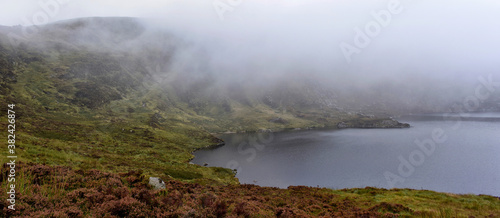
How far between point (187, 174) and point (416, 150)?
127482 millimetres

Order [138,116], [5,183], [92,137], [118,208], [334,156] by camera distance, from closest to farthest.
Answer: [118,208] → [5,183] → [92,137] → [334,156] → [138,116]

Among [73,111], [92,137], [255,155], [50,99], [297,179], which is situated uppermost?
[50,99]

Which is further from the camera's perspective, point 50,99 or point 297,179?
point 50,99

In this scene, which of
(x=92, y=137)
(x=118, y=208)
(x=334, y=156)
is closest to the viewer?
(x=118, y=208)

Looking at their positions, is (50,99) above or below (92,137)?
above

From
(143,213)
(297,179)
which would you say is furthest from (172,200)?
(297,179)

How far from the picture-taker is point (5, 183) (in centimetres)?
1083

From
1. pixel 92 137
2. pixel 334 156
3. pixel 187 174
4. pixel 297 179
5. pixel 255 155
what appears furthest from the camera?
pixel 255 155

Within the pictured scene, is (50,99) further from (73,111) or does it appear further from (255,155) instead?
(255,155)

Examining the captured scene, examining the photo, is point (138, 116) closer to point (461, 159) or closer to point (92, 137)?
point (92, 137)

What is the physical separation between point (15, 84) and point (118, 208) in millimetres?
200480

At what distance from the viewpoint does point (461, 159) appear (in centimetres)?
9456

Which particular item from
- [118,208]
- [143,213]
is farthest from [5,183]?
[143,213]

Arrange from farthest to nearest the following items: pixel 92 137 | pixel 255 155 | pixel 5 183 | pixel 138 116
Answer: pixel 138 116
pixel 255 155
pixel 92 137
pixel 5 183
